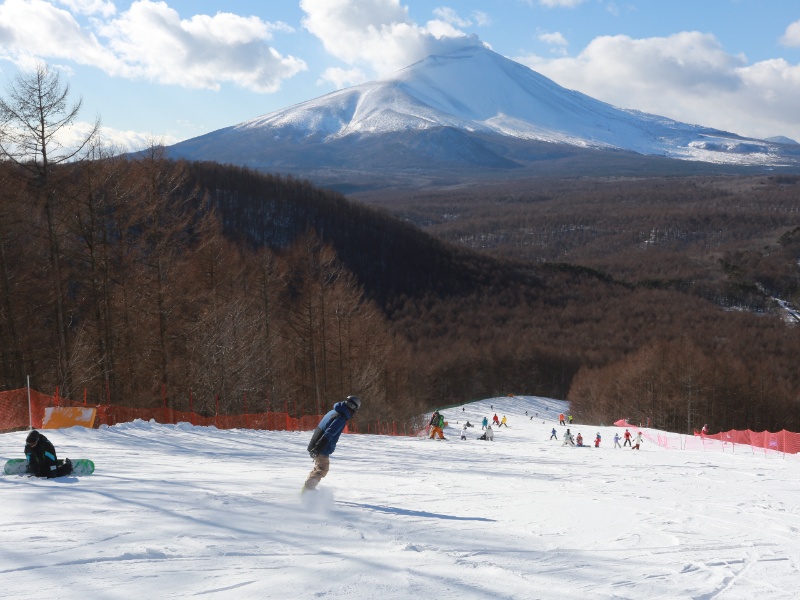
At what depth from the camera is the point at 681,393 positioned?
67188 mm

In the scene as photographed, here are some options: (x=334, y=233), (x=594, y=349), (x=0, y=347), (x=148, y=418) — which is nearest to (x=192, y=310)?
(x=0, y=347)

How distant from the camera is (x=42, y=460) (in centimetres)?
1071

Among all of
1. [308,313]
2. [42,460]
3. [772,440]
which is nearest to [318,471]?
[42,460]

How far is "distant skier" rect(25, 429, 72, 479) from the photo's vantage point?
10.6 meters

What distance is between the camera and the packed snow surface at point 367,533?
21.8ft

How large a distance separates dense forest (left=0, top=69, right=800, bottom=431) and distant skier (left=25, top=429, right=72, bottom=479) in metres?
9.58

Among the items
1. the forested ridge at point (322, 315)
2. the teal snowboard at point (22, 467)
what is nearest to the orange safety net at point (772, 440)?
the forested ridge at point (322, 315)

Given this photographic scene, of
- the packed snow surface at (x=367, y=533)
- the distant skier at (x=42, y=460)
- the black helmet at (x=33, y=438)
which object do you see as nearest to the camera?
the packed snow surface at (x=367, y=533)

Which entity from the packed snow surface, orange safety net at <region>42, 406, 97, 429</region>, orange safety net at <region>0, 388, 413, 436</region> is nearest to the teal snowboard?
the packed snow surface

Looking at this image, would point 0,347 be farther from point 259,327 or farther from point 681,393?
point 681,393

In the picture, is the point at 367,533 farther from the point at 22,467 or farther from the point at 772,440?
the point at 772,440

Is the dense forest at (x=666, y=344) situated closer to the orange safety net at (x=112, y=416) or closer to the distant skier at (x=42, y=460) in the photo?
the orange safety net at (x=112, y=416)

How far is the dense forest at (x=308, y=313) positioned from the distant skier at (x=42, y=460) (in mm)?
9575

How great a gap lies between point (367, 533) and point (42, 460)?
546 centimetres
